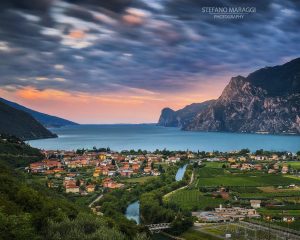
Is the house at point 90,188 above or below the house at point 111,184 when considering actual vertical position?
below

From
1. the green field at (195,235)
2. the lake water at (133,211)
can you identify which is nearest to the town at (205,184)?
the green field at (195,235)

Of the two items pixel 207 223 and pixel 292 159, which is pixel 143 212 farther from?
pixel 292 159

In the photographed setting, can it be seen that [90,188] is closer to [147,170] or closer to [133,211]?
[133,211]

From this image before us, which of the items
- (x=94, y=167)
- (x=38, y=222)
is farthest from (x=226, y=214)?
(x=94, y=167)

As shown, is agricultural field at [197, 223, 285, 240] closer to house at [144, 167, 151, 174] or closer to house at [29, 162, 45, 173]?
house at [29, 162, 45, 173]

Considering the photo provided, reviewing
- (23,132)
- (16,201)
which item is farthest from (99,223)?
(23,132)

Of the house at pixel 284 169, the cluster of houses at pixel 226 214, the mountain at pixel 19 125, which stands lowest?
the cluster of houses at pixel 226 214

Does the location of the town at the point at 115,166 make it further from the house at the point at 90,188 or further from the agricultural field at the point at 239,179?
the agricultural field at the point at 239,179
